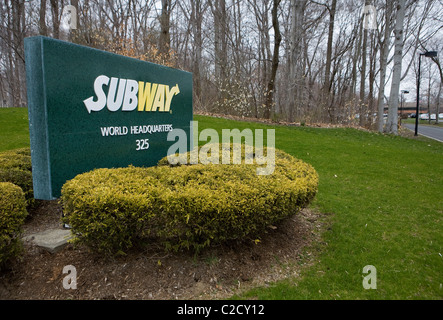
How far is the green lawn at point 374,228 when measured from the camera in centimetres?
290

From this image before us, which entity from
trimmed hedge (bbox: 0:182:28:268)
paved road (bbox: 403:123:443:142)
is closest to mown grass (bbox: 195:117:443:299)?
trimmed hedge (bbox: 0:182:28:268)

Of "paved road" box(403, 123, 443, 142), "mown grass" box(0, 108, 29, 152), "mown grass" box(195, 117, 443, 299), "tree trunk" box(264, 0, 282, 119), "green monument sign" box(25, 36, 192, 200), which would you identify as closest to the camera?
"mown grass" box(195, 117, 443, 299)

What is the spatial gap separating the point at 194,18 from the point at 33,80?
Result: 19349 millimetres

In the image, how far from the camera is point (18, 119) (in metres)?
11.8

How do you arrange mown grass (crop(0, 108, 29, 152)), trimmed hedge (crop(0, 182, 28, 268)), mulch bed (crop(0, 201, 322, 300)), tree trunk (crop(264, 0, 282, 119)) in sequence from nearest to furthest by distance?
trimmed hedge (crop(0, 182, 28, 268)) < mulch bed (crop(0, 201, 322, 300)) < mown grass (crop(0, 108, 29, 152)) < tree trunk (crop(264, 0, 282, 119))

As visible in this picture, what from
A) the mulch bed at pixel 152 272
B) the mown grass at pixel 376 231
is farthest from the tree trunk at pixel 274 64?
the mulch bed at pixel 152 272

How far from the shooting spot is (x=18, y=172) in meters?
4.05

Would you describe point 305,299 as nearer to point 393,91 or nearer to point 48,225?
point 48,225

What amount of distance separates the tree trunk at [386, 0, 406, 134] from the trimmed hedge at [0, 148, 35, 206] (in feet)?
51.8

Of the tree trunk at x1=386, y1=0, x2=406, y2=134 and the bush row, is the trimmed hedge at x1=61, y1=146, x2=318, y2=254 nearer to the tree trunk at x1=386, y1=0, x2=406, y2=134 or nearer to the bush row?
the bush row

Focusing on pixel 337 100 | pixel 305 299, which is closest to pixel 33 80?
pixel 305 299

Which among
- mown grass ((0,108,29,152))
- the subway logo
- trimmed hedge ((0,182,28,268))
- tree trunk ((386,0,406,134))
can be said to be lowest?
trimmed hedge ((0,182,28,268))

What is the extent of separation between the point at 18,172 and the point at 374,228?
508cm

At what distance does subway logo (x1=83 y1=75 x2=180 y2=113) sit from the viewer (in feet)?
13.1
